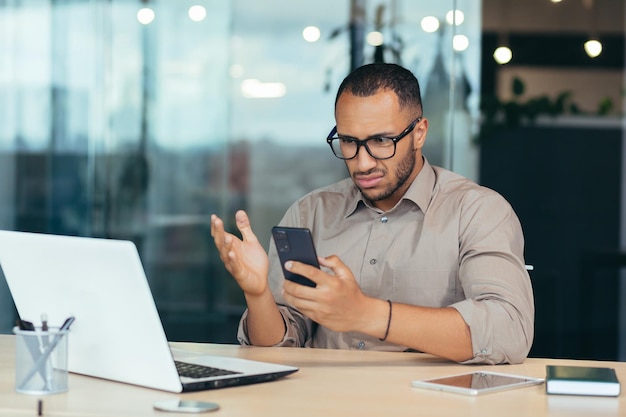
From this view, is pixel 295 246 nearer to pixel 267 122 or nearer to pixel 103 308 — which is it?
pixel 103 308

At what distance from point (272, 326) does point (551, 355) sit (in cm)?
266

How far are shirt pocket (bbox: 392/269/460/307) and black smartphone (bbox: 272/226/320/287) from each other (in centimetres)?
58

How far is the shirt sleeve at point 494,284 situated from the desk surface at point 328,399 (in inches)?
4.5

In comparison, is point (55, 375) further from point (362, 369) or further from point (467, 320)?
point (467, 320)

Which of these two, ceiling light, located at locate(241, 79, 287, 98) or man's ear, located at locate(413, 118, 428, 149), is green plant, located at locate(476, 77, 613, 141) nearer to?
ceiling light, located at locate(241, 79, 287, 98)

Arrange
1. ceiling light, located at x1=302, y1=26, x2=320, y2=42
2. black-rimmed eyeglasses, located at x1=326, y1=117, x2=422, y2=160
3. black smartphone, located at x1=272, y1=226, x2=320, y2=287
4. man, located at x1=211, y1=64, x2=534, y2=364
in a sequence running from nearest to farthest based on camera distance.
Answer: black smartphone, located at x1=272, y1=226, x2=320, y2=287 < man, located at x1=211, y1=64, x2=534, y2=364 < black-rimmed eyeglasses, located at x1=326, y1=117, x2=422, y2=160 < ceiling light, located at x1=302, y1=26, x2=320, y2=42

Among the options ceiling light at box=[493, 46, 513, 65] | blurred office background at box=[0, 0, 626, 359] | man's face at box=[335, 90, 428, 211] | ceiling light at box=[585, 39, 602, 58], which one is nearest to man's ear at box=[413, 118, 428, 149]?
man's face at box=[335, 90, 428, 211]

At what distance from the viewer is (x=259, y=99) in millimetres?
4832

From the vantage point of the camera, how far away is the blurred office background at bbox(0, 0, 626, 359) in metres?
4.62

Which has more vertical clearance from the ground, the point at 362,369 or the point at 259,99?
the point at 259,99

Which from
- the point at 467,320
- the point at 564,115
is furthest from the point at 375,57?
the point at 467,320

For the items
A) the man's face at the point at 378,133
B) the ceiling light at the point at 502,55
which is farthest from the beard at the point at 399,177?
the ceiling light at the point at 502,55

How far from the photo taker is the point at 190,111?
4.91 m

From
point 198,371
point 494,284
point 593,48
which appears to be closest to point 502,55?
point 593,48
